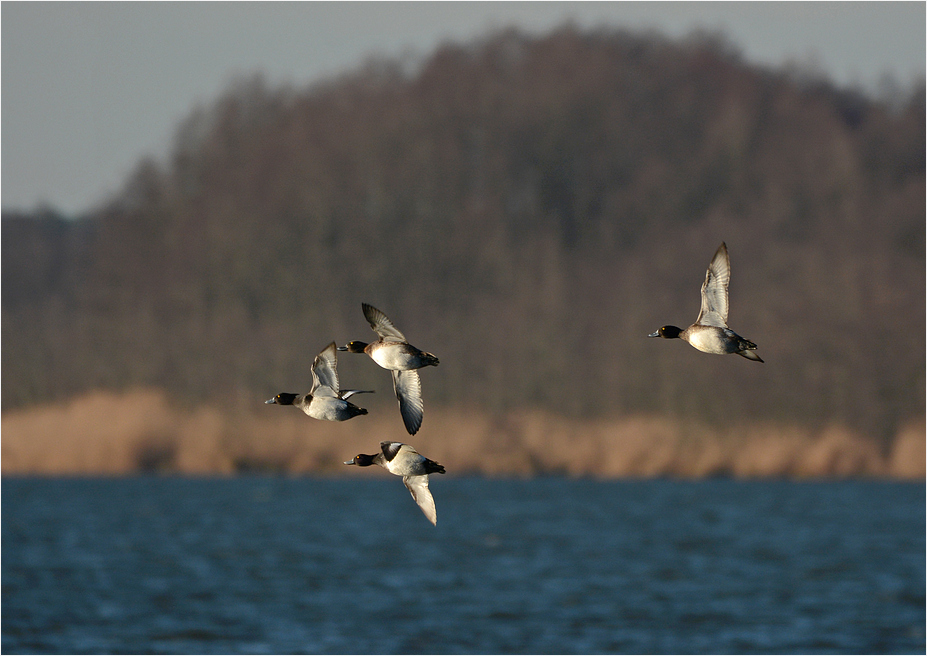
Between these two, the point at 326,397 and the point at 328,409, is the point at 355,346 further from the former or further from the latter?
the point at 328,409

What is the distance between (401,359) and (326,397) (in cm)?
40

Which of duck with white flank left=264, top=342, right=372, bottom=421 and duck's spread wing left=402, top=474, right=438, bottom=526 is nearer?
duck with white flank left=264, top=342, right=372, bottom=421

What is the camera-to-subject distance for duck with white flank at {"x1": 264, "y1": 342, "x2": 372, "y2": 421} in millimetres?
5445

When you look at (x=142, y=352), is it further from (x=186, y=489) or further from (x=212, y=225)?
(x=186, y=489)

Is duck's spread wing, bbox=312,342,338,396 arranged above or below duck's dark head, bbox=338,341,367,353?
below

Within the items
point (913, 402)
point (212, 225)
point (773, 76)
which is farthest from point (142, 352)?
point (773, 76)

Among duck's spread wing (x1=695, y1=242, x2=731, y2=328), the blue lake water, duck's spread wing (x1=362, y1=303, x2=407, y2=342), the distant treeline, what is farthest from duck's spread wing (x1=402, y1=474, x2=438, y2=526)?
the distant treeline

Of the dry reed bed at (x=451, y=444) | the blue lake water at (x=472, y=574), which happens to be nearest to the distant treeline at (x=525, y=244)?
the dry reed bed at (x=451, y=444)

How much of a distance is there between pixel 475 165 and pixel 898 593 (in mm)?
41976

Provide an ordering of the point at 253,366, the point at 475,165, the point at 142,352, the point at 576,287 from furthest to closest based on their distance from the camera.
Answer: the point at 475,165, the point at 576,287, the point at 142,352, the point at 253,366

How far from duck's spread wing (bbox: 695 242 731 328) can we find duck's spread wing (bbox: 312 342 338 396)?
1.45m

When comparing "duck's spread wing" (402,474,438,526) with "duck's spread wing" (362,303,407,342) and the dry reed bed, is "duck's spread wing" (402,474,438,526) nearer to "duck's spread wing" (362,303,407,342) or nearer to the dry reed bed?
"duck's spread wing" (362,303,407,342)

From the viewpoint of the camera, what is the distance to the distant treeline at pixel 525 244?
5012cm

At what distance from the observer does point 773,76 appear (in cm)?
8331
